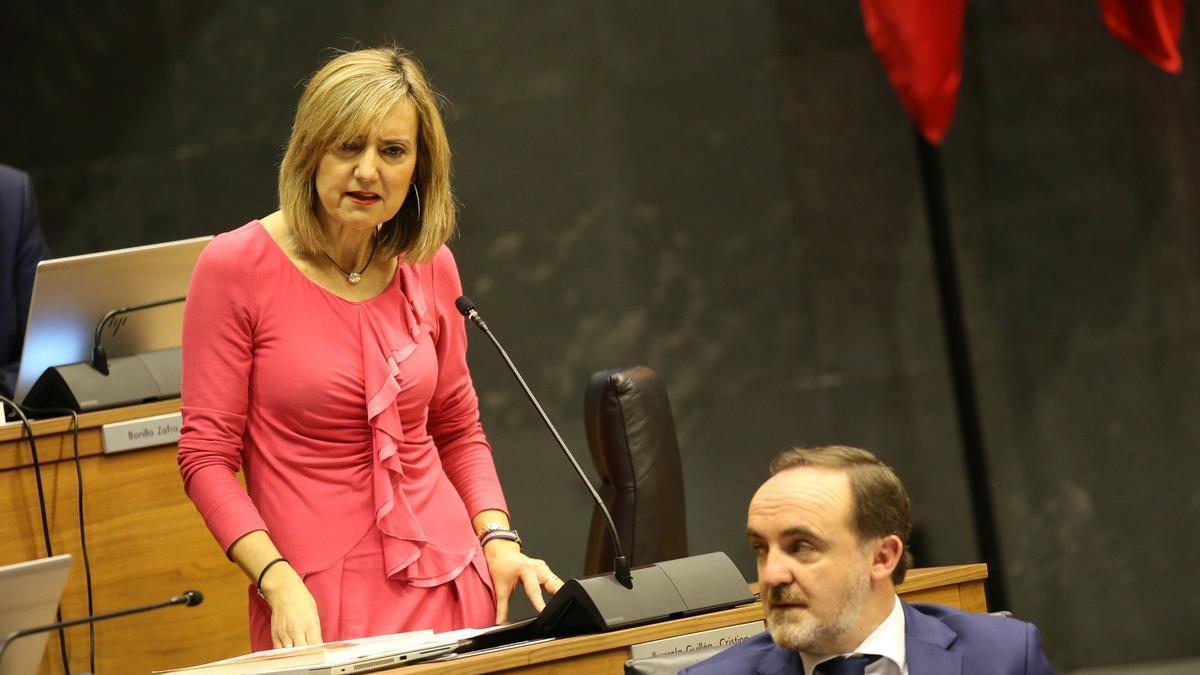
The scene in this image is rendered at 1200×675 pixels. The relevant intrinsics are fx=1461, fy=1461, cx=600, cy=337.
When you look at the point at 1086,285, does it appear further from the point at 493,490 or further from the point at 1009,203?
the point at 493,490

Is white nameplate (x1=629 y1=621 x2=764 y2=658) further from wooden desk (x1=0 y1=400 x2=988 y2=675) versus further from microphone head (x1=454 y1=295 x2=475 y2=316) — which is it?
wooden desk (x1=0 y1=400 x2=988 y2=675)

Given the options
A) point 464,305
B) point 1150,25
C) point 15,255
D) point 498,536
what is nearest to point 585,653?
point 498,536

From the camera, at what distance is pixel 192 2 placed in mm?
4969

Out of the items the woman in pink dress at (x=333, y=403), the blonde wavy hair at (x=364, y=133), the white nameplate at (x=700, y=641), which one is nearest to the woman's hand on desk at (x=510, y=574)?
the woman in pink dress at (x=333, y=403)

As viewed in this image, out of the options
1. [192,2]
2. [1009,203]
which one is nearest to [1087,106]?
[1009,203]

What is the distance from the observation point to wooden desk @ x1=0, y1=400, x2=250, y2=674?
2.89 m

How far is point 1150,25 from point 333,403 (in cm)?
339

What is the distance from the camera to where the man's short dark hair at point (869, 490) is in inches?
73.6

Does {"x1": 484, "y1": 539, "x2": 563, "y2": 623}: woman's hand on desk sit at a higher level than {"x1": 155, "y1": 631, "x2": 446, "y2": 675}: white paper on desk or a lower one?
higher

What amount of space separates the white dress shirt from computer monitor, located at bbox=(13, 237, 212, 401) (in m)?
1.77

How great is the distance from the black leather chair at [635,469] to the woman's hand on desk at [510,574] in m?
0.82

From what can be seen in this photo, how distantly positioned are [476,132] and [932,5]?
1.53m

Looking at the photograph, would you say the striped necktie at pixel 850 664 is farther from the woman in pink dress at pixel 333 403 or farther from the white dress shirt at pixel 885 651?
the woman in pink dress at pixel 333 403

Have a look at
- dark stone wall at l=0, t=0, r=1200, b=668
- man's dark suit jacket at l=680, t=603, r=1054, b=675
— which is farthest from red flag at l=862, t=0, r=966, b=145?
man's dark suit jacket at l=680, t=603, r=1054, b=675
